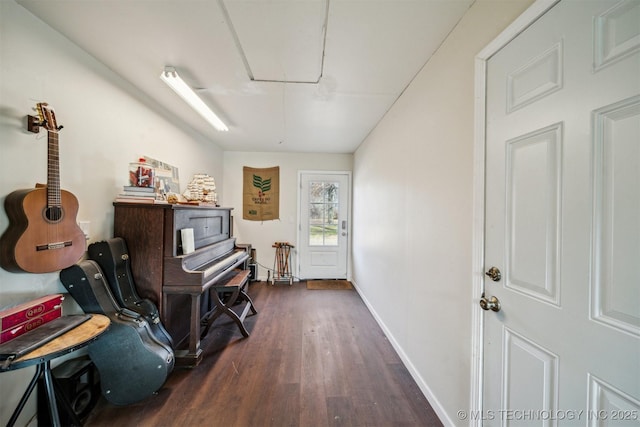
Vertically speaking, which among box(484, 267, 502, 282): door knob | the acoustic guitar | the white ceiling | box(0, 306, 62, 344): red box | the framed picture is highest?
the white ceiling

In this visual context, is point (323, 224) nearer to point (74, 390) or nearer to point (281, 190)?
point (281, 190)

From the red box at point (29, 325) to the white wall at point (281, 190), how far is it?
115 inches

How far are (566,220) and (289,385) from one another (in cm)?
197

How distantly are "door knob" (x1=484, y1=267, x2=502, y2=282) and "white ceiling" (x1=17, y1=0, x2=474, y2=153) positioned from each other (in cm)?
141

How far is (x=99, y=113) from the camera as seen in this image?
5.53ft

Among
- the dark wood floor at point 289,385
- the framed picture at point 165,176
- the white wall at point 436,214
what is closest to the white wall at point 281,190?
the framed picture at point 165,176

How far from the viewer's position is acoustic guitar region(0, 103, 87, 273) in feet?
3.75

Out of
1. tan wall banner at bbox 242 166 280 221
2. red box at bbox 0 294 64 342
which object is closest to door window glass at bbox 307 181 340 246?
tan wall banner at bbox 242 166 280 221

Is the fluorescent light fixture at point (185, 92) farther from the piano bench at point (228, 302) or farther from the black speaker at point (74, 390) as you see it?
the black speaker at point (74, 390)

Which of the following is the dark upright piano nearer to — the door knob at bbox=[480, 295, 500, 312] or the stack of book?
the stack of book

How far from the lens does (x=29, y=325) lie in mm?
1129

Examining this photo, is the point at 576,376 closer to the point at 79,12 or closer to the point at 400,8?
the point at 400,8

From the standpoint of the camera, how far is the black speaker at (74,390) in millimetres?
1263

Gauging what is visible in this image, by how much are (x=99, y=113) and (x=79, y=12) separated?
0.66 metres
